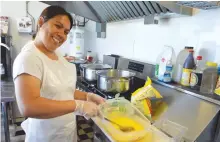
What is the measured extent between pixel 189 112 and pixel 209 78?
0.25m

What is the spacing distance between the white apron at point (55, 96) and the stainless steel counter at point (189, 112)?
0.59 metres

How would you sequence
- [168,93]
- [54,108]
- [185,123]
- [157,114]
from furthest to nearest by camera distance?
[168,93], [157,114], [185,123], [54,108]

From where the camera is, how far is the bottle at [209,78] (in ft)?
3.48

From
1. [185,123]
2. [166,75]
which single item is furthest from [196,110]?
[166,75]

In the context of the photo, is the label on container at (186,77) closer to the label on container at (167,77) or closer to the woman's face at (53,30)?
the label on container at (167,77)

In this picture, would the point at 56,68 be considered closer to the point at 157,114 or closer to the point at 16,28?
the point at 157,114

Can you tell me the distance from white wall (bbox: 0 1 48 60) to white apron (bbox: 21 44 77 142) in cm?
196

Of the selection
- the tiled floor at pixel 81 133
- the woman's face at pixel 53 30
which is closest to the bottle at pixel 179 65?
the woman's face at pixel 53 30

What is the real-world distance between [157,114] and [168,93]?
0.72 feet

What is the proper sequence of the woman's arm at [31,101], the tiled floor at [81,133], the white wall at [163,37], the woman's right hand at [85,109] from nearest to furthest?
1. the woman's arm at [31,101]
2. the woman's right hand at [85,109]
3. the white wall at [163,37]
4. the tiled floor at [81,133]

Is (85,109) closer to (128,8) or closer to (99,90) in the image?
(99,90)

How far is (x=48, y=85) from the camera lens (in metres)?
0.98

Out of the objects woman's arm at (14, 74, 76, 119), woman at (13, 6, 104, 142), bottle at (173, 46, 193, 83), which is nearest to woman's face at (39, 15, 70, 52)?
woman at (13, 6, 104, 142)

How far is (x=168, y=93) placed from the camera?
129cm
